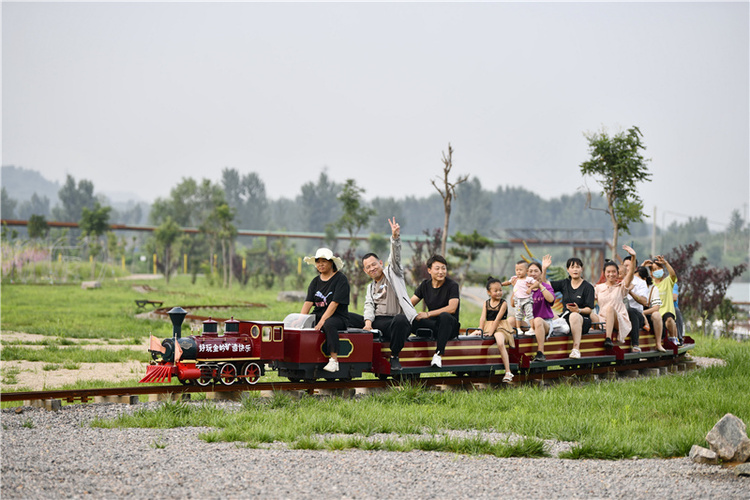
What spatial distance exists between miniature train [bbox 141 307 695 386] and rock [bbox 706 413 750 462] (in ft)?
13.1

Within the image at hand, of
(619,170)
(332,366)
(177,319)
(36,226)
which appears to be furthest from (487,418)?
(36,226)

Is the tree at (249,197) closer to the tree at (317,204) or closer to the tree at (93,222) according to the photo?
the tree at (317,204)

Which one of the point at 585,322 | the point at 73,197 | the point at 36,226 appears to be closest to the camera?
the point at 585,322

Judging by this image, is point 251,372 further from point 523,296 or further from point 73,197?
point 73,197

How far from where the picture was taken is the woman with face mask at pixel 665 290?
13.4 meters

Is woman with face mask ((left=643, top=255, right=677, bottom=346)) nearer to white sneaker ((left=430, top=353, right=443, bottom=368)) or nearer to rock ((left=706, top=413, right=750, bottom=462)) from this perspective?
white sneaker ((left=430, top=353, right=443, bottom=368))

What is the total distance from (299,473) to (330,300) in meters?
3.83

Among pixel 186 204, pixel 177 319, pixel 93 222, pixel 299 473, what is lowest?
pixel 299 473

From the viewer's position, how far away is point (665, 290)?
13.6m

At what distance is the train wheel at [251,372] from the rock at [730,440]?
5.19m

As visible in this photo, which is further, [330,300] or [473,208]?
[473,208]

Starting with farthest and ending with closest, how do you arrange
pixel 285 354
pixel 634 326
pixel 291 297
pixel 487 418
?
pixel 291 297 → pixel 634 326 → pixel 285 354 → pixel 487 418

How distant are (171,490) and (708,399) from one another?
6.82 meters

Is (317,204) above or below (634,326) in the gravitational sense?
above
